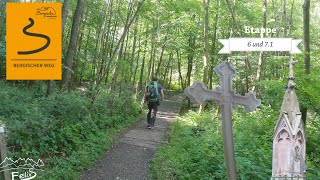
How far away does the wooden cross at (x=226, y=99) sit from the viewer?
14.1 feet

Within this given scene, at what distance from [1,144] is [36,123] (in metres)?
3.37

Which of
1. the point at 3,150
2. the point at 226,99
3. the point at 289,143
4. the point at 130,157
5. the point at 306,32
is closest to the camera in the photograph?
the point at 3,150

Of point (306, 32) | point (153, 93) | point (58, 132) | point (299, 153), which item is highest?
point (306, 32)

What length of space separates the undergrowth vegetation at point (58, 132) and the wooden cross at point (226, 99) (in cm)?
325

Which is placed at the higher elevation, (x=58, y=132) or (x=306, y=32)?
(x=306, y=32)

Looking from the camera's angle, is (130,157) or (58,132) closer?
(58,132)

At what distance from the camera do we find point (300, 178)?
394 centimetres

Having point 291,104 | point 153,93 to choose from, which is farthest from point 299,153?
point 153,93

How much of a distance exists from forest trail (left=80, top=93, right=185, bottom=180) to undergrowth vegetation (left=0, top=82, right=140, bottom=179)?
0.91ft

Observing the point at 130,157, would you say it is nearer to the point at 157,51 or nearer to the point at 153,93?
the point at 153,93

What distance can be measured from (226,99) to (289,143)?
99 cm

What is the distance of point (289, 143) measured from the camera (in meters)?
3.95

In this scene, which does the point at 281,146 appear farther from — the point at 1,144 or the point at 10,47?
the point at 10,47

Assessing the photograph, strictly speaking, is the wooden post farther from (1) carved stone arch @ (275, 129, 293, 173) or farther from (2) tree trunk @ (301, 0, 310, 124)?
(2) tree trunk @ (301, 0, 310, 124)
